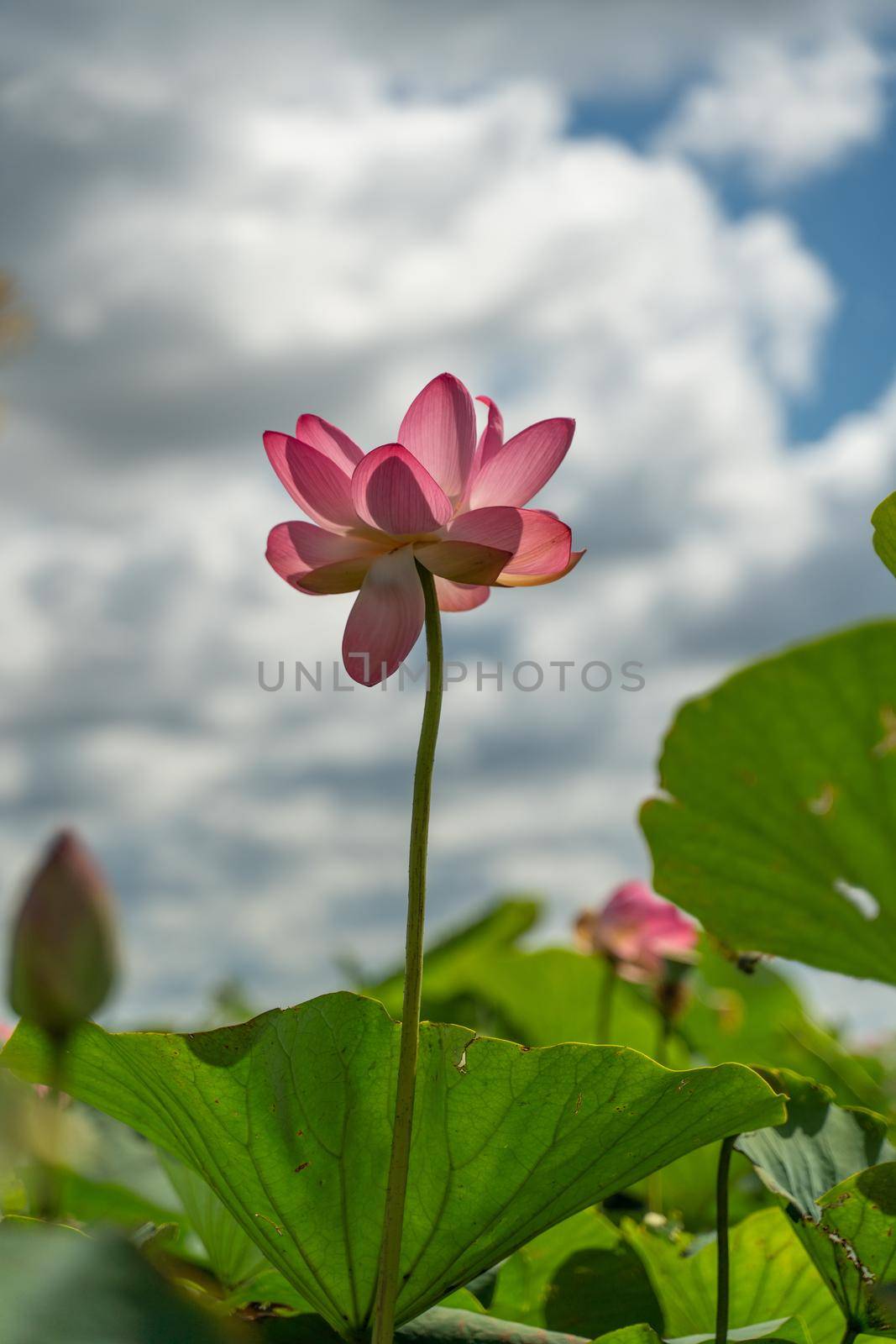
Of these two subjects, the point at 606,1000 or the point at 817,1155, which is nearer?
the point at 817,1155

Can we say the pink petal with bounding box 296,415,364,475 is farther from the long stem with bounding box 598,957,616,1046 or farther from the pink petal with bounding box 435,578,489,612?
the long stem with bounding box 598,957,616,1046

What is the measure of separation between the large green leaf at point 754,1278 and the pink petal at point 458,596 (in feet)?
1.36

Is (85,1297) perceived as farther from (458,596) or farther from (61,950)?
(458,596)

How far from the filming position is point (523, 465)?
0.61 metres

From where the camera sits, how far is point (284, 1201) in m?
0.60

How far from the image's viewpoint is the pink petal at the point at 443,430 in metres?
0.61

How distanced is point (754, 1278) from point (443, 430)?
0.57m

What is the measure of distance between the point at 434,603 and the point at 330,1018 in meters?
0.21

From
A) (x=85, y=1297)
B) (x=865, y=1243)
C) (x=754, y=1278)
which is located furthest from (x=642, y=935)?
(x=85, y=1297)

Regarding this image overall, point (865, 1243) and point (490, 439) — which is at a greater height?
point (490, 439)

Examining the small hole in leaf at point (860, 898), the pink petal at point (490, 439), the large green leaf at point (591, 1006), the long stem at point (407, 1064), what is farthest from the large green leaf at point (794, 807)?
the large green leaf at point (591, 1006)

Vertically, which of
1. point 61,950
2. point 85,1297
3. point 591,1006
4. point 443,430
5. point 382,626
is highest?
point 443,430

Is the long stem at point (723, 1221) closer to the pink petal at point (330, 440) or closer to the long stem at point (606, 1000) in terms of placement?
the pink petal at point (330, 440)

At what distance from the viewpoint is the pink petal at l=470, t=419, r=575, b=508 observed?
1.99ft
